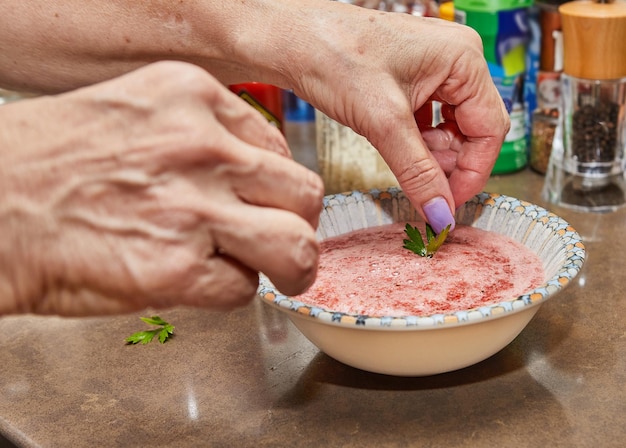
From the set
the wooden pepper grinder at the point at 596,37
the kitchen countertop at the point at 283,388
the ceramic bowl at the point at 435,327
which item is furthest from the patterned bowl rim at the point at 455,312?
the wooden pepper grinder at the point at 596,37

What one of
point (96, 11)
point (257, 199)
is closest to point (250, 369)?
point (257, 199)

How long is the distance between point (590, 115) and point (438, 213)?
0.56m

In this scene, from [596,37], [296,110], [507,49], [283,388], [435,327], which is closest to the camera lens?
A: [435,327]

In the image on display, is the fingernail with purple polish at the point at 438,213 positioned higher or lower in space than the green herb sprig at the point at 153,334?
higher

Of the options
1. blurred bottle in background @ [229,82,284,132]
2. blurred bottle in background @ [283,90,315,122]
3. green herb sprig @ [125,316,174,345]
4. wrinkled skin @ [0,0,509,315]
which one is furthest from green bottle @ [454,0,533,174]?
wrinkled skin @ [0,0,509,315]

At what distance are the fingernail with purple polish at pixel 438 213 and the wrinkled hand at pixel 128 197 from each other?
44 centimetres

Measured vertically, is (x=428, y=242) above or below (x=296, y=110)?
above

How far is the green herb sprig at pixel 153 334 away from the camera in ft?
3.74

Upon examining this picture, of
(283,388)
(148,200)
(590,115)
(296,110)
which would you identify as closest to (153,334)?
(283,388)

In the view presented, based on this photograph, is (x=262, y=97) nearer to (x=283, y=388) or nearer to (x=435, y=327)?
(x=283, y=388)

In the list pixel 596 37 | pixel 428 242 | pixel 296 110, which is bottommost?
pixel 296 110

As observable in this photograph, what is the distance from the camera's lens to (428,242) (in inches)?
43.1

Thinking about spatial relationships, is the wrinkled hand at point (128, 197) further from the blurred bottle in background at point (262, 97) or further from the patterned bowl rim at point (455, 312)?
the blurred bottle in background at point (262, 97)

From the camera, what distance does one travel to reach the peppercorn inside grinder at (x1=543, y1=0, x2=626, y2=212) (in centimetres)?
141
